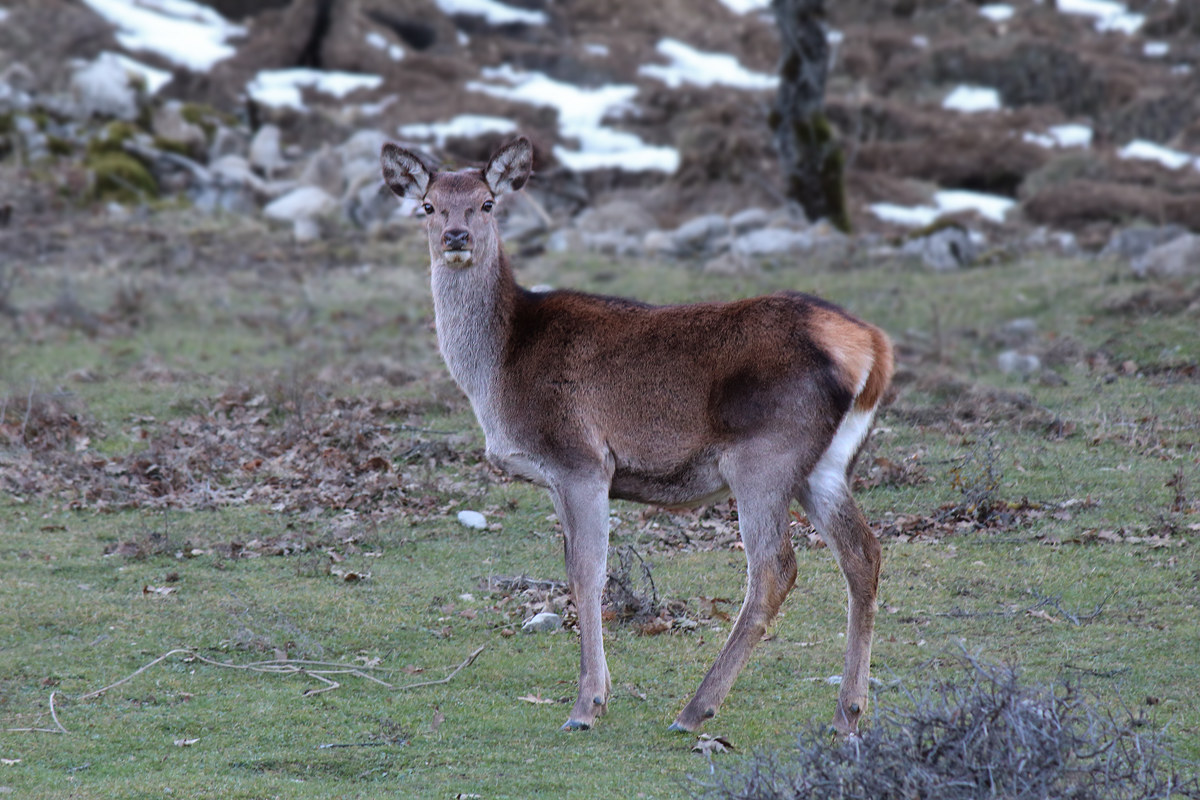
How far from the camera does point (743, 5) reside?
206ft

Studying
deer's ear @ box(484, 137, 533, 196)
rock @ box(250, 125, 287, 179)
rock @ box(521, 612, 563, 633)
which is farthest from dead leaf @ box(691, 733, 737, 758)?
rock @ box(250, 125, 287, 179)

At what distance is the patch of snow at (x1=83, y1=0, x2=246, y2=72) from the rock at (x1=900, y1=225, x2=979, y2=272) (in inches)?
1278

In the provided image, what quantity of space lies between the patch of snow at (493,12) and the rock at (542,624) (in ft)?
167

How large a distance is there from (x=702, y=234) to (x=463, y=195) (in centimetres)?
1674

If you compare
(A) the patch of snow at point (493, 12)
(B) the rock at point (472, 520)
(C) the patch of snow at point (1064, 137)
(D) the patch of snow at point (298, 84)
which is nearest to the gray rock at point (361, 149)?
(D) the patch of snow at point (298, 84)

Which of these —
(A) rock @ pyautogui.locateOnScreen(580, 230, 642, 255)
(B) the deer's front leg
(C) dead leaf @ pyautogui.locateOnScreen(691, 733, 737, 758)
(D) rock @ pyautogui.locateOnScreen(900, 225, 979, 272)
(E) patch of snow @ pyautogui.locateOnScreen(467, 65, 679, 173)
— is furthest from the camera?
(E) patch of snow @ pyautogui.locateOnScreen(467, 65, 679, 173)

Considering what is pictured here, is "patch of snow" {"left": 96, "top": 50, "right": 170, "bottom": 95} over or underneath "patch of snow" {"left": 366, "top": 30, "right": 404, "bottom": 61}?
underneath

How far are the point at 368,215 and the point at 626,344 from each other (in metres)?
21.0

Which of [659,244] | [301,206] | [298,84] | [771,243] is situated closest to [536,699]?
[771,243]

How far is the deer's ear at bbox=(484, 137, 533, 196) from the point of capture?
294 inches

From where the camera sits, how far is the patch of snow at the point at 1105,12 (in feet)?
174

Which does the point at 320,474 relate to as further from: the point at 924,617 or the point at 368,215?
the point at 368,215

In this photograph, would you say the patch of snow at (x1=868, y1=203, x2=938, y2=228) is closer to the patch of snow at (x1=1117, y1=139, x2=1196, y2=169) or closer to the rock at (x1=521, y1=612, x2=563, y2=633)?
the patch of snow at (x1=1117, y1=139, x2=1196, y2=169)

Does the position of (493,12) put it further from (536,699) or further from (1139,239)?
(536,699)
